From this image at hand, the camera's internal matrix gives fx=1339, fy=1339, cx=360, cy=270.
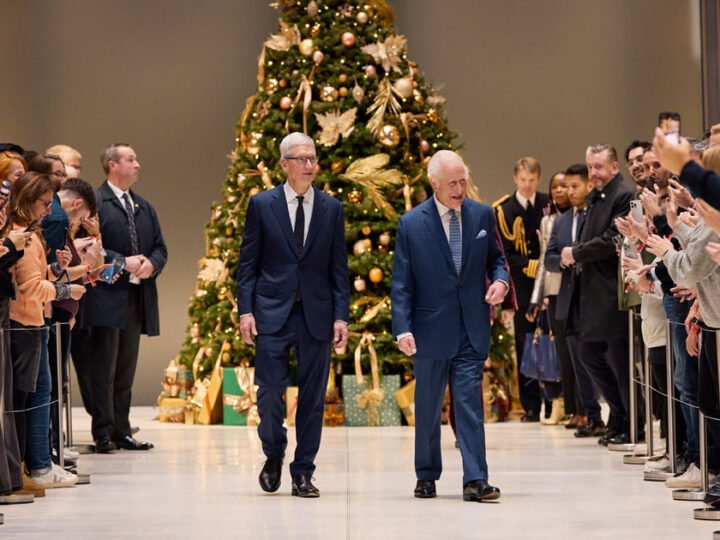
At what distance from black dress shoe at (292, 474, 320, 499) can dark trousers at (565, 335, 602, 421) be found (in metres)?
3.33

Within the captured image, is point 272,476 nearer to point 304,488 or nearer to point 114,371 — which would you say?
point 304,488

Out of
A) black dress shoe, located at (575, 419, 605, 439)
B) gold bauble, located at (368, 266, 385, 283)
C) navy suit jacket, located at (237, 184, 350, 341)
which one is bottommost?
black dress shoe, located at (575, 419, 605, 439)

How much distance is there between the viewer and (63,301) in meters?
7.35

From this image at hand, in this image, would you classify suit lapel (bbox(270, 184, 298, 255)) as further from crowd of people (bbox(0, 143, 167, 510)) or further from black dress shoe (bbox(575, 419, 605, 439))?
black dress shoe (bbox(575, 419, 605, 439))

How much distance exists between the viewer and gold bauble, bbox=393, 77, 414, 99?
10.4 m

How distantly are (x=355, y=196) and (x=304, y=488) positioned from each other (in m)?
4.24

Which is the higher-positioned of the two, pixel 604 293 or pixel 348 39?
pixel 348 39

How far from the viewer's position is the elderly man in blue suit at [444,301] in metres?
6.29

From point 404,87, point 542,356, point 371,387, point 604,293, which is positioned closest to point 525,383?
point 542,356

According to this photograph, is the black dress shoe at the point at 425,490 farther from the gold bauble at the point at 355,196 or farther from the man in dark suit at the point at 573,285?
the gold bauble at the point at 355,196

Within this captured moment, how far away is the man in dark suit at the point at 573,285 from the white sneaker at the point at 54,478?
373cm

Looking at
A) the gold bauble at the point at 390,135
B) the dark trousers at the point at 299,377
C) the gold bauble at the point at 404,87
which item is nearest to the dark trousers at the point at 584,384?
the gold bauble at the point at 390,135

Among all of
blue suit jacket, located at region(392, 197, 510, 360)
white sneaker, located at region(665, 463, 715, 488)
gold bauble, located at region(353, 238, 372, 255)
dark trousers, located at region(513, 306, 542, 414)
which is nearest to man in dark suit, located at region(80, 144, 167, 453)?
gold bauble, located at region(353, 238, 372, 255)

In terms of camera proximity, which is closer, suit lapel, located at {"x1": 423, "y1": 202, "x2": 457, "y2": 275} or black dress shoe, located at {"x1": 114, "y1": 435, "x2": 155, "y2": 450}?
suit lapel, located at {"x1": 423, "y1": 202, "x2": 457, "y2": 275}
